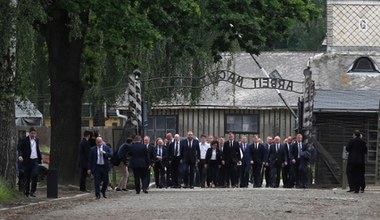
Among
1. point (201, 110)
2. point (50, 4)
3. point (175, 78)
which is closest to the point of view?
point (50, 4)

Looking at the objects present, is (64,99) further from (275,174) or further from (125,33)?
(275,174)

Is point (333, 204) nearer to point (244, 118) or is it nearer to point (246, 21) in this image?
point (246, 21)

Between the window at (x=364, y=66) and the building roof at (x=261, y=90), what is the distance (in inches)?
416

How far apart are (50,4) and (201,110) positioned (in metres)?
30.1

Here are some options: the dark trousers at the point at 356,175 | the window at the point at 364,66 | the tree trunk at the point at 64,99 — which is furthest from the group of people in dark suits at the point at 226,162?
the window at the point at 364,66

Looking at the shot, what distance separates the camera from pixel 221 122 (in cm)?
6184

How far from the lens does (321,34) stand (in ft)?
298

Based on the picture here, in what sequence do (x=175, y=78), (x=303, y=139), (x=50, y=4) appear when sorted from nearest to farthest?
(x=50, y=4) → (x=303, y=139) → (x=175, y=78)

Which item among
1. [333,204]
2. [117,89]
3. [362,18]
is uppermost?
[362,18]

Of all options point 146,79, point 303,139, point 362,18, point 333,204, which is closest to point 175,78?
point 146,79

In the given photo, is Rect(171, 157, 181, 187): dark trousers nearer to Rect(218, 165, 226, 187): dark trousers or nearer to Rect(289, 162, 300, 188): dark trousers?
Rect(218, 165, 226, 187): dark trousers

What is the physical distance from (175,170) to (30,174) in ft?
32.3

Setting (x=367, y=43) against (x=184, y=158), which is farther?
(x=367, y=43)

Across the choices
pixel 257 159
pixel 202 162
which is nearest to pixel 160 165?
pixel 202 162
